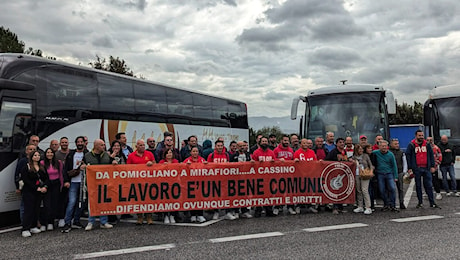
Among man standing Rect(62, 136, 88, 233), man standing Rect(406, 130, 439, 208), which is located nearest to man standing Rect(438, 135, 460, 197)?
man standing Rect(406, 130, 439, 208)

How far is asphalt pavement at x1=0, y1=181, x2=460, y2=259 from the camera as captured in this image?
18.6ft

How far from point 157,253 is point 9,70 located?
5238mm

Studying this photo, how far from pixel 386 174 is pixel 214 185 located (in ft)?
13.4

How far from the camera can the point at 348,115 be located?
12.3m

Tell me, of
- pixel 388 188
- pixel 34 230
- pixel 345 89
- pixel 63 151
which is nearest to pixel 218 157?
pixel 63 151

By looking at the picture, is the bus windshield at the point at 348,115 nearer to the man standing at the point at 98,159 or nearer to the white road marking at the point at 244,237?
the white road marking at the point at 244,237

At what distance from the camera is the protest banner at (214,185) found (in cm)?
788

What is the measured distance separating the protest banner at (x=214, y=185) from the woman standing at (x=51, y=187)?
609mm

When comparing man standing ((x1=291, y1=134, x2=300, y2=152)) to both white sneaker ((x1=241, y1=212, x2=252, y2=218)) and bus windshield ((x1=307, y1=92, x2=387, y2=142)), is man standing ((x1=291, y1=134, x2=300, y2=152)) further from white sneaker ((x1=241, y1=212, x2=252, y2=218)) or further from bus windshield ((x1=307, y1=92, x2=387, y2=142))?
white sneaker ((x1=241, y1=212, x2=252, y2=218))

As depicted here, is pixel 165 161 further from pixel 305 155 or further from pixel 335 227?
pixel 335 227

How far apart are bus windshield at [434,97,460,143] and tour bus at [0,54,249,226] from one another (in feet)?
27.9

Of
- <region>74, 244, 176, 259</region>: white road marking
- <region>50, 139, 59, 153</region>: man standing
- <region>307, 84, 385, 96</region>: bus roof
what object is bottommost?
<region>74, 244, 176, 259</region>: white road marking

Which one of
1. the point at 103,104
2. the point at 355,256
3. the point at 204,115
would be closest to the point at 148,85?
the point at 103,104

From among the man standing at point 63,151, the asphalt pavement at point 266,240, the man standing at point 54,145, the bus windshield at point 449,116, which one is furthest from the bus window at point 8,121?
the bus windshield at point 449,116
